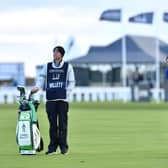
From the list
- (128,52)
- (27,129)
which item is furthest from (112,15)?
(27,129)

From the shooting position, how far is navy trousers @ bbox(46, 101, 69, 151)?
16656 mm

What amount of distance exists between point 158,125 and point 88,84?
144ft

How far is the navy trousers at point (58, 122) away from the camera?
54.6 feet

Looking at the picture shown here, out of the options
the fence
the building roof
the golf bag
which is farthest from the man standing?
the building roof

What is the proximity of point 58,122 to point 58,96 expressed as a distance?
47 centimetres

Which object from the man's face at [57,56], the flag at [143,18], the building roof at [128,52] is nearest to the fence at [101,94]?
the flag at [143,18]

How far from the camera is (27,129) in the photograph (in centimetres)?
1664

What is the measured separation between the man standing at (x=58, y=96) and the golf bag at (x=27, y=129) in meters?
0.28

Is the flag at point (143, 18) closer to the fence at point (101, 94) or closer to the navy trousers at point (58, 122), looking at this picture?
the fence at point (101, 94)

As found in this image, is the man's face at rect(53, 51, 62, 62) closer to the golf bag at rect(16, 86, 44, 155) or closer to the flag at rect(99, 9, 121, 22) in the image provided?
the golf bag at rect(16, 86, 44, 155)

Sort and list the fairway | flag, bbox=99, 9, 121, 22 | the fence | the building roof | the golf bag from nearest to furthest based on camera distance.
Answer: the fairway
the golf bag
the fence
flag, bbox=99, 9, 121, 22
the building roof

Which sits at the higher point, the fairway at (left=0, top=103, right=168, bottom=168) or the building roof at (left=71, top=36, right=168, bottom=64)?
the building roof at (left=71, top=36, right=168, bottom=64)

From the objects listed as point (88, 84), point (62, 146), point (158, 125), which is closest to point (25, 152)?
point (62, 146)

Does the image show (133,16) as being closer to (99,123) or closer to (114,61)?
(114,61)
